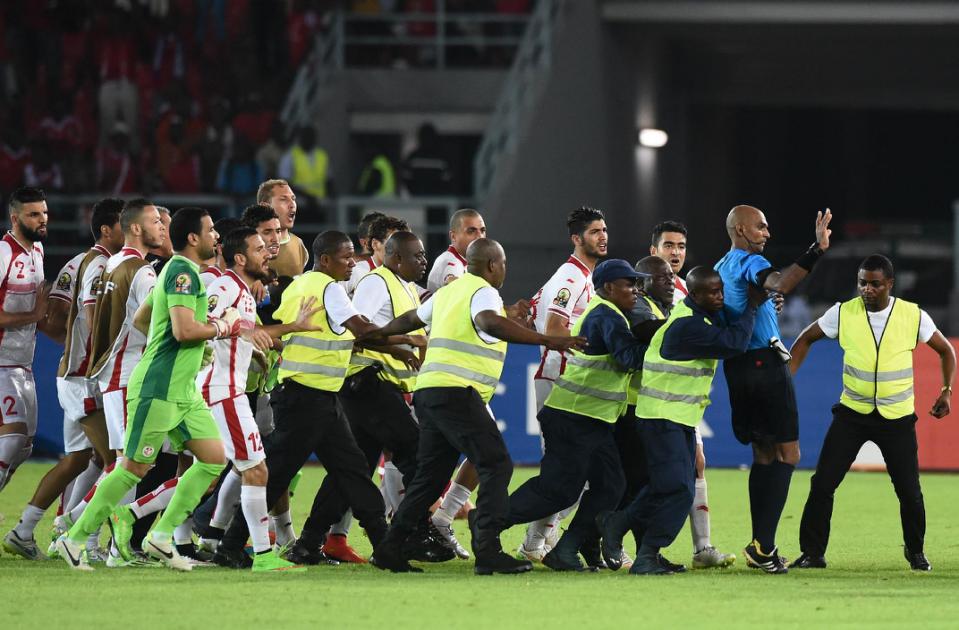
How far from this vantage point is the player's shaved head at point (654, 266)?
11.4m

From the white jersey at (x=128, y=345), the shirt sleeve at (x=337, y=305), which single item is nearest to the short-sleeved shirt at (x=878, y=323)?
the shirt sleeve at (x=337, y=305)

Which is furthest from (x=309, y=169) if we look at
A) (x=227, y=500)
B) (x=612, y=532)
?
(x=612, y=532)

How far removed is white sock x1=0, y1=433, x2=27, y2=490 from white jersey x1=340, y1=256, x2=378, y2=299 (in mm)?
2580

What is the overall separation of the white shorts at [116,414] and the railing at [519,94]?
13.2 m

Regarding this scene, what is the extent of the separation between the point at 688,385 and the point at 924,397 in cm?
832

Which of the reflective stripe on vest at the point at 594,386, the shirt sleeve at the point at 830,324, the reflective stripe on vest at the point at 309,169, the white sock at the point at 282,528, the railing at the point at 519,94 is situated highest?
the railing at the point at 519,94

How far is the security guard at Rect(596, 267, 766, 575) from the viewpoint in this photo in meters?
10.7

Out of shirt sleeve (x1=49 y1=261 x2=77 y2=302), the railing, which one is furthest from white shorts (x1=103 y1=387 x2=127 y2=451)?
the railing

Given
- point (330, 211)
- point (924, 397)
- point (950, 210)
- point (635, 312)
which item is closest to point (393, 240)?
point (635, 312)

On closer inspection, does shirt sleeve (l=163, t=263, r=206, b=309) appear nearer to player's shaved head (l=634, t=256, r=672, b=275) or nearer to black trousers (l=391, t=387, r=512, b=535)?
black trousers (l=391, t=387, r=512, b=535)

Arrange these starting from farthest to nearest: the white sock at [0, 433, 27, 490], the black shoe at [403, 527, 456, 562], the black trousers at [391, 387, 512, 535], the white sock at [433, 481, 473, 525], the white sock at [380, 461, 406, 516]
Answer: the white sock at [380, 461, 406, 516]
the white sock at [0, 433, 27, 490]
the white sock at [433, 481, 473, 525]
the black shoe at [403, 527, 456, 562]
the black trousers at [391, 387, 512, 535]

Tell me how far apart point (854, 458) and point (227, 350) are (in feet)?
13.7

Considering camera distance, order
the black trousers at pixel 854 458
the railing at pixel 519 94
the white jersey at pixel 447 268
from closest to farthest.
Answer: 1. the black trousers at pixel 854 458
2. the white jersey at pixel 447 268
3. the railing at pixel 519 94

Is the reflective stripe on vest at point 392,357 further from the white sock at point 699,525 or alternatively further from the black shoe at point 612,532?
the white sock at point 699,525
